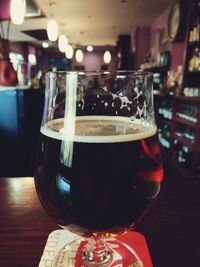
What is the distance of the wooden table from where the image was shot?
0.49 metres

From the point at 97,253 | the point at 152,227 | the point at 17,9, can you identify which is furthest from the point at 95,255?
the point at 17,9

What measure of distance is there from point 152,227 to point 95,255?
0.17 metres

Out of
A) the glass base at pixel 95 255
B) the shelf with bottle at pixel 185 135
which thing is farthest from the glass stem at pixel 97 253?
the shelf with bottle at pixel 185 135

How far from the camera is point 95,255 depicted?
1.60ft

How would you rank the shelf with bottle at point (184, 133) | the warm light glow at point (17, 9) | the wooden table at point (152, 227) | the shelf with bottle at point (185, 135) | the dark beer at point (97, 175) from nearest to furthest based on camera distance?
the dark beer at point (97, 175), the wooden table at point (152, 227), the shelf with bottle at point (184, 133), the shelf with bottle at point (185, 135), the warm light glow at point (17, 9)

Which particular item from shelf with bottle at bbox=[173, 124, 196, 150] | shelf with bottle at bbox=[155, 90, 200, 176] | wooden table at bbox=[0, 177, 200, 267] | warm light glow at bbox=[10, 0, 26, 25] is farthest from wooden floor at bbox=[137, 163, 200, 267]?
warm light glow at bbox=[10, 0, 26, 25]

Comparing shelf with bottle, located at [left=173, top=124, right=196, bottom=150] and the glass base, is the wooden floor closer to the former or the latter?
the glass base

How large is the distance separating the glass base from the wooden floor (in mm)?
45

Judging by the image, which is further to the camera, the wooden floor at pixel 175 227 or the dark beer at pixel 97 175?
the wooden floor at pixel 175 227

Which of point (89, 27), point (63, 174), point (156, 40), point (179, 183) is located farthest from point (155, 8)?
point (63, 174)

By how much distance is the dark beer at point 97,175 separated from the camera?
0.38 m

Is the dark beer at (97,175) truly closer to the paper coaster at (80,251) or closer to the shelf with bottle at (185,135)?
the paper coaster at (80,251)

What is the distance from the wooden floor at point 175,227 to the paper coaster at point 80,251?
0.07 feet

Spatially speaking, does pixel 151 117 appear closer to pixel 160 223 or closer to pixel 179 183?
pixel 160 223
